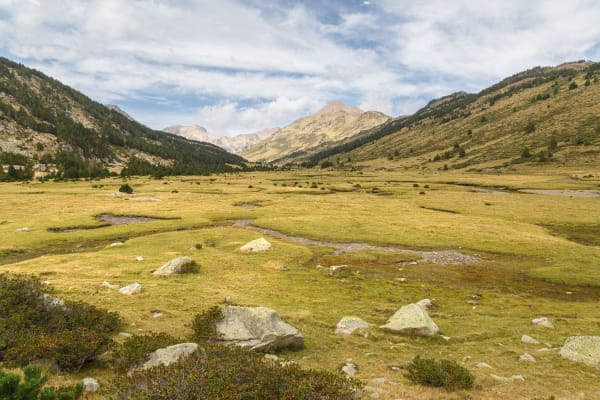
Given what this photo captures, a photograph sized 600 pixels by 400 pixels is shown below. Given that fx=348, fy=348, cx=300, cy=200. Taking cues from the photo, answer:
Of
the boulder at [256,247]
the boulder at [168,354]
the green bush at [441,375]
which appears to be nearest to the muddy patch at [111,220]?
the boulder at [256,247]

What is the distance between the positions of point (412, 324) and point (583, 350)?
23.5 ft

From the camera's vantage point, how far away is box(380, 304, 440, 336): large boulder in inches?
714

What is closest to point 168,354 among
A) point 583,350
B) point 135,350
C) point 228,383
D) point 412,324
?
point 135,350

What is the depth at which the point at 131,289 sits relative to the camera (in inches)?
899

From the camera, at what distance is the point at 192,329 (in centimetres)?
1667

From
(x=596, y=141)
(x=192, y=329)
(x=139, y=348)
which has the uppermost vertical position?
(x=596, y=141)

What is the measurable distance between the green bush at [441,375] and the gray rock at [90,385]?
10698mm

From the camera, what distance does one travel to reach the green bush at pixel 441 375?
1225 centimetres

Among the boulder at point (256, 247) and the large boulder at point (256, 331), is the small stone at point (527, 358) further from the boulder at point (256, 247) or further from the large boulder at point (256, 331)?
the boulder at point (256, 247)

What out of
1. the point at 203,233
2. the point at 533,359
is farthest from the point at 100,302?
the point at 203,233

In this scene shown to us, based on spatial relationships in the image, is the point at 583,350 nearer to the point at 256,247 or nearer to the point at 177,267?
the point at 177,267

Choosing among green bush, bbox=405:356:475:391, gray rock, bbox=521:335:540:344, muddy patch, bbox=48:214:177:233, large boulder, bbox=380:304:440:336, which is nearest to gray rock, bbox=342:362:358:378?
green bush, bbox=405:356:475:391

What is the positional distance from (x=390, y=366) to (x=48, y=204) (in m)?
85.3

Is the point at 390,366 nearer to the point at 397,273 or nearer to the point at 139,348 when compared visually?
the point at 139,348
